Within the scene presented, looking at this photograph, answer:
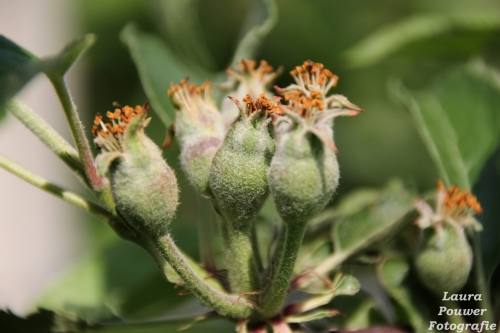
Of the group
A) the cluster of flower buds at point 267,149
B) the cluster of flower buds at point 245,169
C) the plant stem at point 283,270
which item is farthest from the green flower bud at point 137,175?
the plant stem at point 283,270

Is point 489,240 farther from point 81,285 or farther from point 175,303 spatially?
point 81,285

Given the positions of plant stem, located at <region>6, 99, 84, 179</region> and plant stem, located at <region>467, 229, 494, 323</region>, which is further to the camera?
plant stem, located at <region>467, 229, 494, 323</region>

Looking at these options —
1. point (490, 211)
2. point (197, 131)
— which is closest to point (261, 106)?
point (197, 131)

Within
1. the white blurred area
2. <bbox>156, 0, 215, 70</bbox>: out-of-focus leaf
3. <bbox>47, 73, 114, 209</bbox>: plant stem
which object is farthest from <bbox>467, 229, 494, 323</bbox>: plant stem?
the white blurred area

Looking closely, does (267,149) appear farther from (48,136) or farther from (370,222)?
(370,222)

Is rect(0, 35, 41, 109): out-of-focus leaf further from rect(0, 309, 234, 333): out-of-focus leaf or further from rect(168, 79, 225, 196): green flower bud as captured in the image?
rect(0, 309, 234, 333): out-of-focus leaf

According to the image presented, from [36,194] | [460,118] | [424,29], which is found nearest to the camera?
[460,118]

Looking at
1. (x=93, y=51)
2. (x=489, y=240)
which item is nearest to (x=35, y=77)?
(x=489, y=240)
